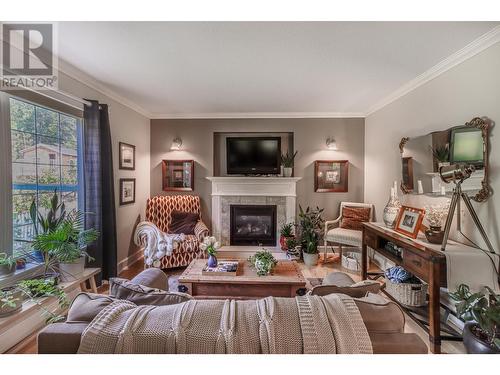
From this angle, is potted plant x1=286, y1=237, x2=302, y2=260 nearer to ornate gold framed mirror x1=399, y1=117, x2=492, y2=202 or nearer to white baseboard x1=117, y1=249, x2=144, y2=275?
ornate gold framed mirror x1=399, y1=117, x2=492, y2=202

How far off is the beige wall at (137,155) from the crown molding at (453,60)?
12.8 feet

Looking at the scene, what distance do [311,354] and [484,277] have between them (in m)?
1.86

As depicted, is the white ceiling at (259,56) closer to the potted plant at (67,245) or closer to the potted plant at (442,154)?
the potted plant at (442,154)

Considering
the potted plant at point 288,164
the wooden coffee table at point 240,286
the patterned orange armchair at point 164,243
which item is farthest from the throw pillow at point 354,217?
the patterned orange armchair at point 164,243

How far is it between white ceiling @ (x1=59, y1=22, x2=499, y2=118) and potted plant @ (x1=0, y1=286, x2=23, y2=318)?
204 cm

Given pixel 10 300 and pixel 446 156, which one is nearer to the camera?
pixel 10 300

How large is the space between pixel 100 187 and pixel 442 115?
3.90 metres

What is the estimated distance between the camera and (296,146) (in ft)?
13.8

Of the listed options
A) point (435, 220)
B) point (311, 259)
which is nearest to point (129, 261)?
point (311, 259)

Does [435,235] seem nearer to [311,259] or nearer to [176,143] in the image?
[311,259]

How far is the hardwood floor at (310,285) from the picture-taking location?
1801 millimetres
